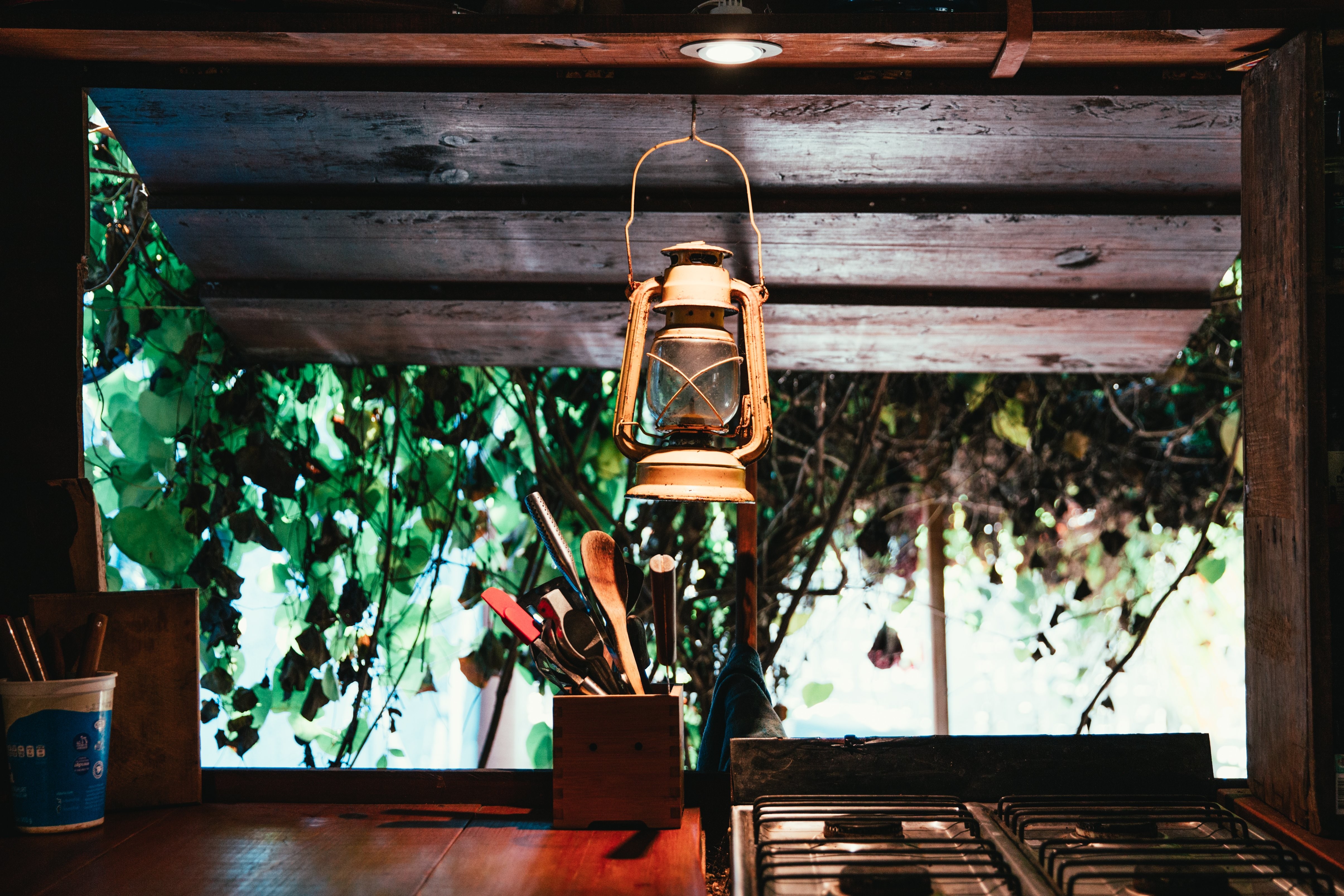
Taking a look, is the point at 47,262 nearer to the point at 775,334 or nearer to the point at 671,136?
the point at 671,136

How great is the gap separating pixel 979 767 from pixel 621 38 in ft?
3.38

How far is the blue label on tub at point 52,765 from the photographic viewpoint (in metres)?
1.22

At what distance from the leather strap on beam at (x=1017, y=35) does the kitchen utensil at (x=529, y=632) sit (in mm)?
907

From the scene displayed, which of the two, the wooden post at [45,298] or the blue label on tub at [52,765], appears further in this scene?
the wooden post at [45,298]

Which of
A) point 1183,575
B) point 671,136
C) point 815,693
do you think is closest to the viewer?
point 671,136

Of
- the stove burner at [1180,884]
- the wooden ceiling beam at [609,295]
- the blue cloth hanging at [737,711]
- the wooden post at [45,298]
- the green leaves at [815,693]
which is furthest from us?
the green leaves at [815,693]

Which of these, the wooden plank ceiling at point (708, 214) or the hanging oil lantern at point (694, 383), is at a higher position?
the wooden plank ceiling at point (708, 214)

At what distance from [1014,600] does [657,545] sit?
46.0 inches

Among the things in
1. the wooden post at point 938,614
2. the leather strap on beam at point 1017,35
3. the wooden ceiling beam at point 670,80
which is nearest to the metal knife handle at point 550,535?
the wooden ceiling beam at point 670,80


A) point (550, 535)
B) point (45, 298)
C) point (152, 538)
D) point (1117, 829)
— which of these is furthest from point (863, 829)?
point (152, 538)

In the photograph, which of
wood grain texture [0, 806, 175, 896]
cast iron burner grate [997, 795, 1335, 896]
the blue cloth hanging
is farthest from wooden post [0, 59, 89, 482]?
cast iron burner grate [997, 795, 1335, 896]

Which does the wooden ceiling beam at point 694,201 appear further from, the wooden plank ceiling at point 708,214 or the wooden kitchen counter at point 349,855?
the wooden kitchen counter at point 349,855

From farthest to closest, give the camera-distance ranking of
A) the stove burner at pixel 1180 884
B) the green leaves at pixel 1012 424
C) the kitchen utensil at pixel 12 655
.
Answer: the green leaves at pixel 1012 424, the kitchen utensil at pixel 12 655, the stove burner at pixel 1180 884

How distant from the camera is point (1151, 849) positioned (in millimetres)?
1074
